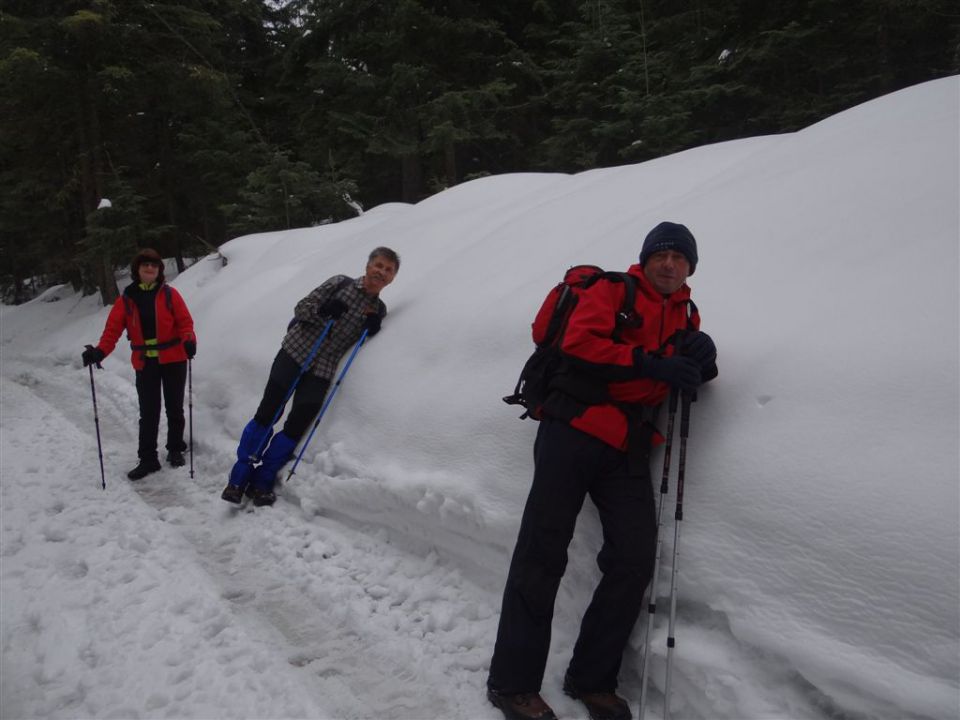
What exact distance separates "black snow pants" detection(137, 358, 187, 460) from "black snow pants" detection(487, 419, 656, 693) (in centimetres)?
480

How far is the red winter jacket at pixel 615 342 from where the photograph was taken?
2857 mm

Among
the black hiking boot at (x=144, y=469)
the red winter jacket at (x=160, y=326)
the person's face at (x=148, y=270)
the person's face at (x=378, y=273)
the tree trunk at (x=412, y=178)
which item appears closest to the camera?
the person's face at (x=378, y=273)

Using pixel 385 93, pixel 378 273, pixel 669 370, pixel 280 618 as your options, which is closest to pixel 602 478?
pixel 669 370

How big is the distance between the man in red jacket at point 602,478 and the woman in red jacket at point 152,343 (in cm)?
475

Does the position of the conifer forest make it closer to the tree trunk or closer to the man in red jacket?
the tree trunk

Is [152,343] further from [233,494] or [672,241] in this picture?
[672,241]

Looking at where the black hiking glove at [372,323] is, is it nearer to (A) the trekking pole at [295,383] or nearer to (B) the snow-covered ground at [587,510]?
(B) the snow-covered ground at [587,510]

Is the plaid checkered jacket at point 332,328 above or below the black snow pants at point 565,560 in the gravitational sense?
above

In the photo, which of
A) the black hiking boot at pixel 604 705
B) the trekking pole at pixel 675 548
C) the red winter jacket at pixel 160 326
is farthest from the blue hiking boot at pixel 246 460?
the trekking pole at pixel 675 548

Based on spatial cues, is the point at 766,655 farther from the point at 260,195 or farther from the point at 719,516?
the point at 260,195

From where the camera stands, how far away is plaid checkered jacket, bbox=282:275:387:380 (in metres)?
5.60

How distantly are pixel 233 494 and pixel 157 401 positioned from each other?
1.90 meters

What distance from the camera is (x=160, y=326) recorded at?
625 centimetres

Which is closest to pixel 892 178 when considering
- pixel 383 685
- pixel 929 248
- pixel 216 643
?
pixel 929 248
